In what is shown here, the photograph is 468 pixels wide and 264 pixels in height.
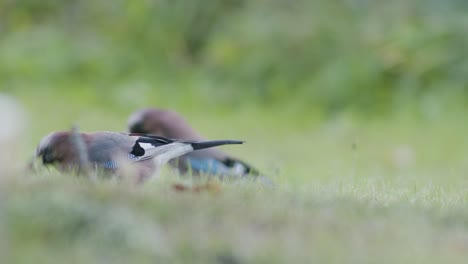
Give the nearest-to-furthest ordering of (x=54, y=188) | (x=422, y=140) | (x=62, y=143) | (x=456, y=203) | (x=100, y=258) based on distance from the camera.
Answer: (x=100, y=258) < (x=54, y=188) < (x=456, y=203) < (x=62, y=143) < (x=422, y=140)

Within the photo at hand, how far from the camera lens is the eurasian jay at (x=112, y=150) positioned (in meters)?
4.79

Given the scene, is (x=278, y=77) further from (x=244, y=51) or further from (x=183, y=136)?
(x=183, y=136)

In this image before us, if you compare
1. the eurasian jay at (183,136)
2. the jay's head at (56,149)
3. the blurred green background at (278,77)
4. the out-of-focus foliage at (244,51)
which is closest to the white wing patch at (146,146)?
the jay's head at (56,149)

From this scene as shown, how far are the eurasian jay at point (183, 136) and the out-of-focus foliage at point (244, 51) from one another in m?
3.21

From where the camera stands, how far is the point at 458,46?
975cm

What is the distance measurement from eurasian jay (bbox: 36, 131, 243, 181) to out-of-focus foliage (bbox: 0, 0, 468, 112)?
16.7 feet

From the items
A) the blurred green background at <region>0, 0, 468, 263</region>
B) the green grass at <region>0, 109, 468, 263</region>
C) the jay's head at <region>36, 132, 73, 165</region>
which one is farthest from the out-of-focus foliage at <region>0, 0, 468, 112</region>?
the green grass at <region>0, 109, 468, 263</region>

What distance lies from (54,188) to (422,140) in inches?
243

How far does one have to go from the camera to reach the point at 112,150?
191 inches

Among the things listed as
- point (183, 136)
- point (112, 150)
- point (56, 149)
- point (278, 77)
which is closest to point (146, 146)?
point (112, 150)

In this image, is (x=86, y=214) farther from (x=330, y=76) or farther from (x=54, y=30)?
(x=54, y=30)

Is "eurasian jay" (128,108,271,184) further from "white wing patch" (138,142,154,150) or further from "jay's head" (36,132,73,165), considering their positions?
"jay's head" (36,132,73,165)

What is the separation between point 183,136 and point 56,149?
2086mm

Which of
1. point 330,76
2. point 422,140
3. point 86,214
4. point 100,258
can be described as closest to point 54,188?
point 86,214
